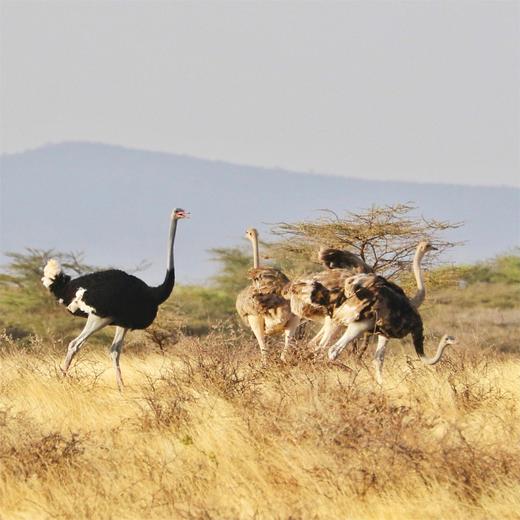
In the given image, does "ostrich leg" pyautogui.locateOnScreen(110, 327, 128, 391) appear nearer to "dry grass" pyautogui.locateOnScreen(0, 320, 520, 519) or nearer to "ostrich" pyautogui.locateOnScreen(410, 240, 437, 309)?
"dry grass" pyautogui.locateOnScreen(0, 320, 520, 519)

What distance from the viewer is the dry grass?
25.1ft

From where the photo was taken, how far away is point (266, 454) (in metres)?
8.34

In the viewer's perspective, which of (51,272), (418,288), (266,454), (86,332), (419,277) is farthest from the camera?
(51,272)

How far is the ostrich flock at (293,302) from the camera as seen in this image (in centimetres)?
1141

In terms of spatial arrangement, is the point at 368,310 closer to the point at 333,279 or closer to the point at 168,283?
the point at 333,279

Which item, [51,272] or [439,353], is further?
[51,272]

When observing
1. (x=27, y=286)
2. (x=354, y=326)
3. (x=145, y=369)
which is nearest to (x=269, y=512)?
(x=354, y=326)

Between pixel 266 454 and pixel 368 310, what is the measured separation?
3.23 metres

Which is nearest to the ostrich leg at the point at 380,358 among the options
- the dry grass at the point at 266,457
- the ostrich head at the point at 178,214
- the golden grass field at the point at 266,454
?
the golden grass field at the point at 266,454

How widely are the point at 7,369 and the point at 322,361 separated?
3599 millimetres

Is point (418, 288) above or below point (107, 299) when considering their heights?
above

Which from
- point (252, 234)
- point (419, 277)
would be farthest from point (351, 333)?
point (252, 234)

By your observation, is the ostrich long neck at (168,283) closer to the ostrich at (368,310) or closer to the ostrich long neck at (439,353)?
the ostrich at (368,310)

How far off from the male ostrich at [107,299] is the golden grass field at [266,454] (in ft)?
7.06
